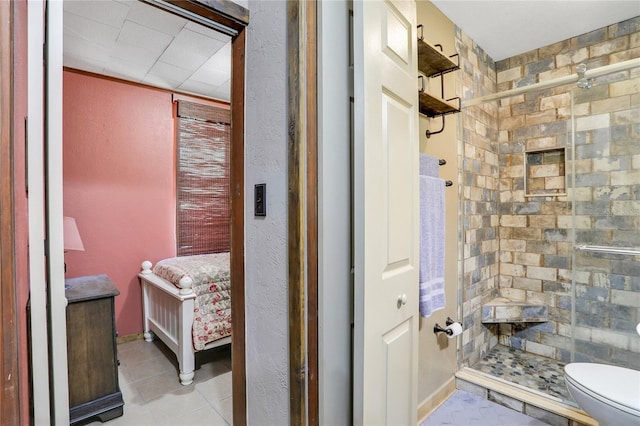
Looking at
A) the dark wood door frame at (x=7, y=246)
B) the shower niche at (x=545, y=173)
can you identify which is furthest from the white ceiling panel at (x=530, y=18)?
the dark wood door frame at (x=7, y=246)

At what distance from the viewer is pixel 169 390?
88.0 inches

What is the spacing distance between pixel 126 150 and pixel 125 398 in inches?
86.5

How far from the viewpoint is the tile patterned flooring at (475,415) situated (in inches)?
73.7

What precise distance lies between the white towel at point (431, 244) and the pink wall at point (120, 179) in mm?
2762

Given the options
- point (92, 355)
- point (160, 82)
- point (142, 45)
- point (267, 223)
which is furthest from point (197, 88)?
point (267, 223)

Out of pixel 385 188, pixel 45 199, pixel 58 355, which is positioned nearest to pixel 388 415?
pixel 385 188

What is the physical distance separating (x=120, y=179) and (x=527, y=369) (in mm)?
3892

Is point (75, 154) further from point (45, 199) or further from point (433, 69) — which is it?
point (433, 69)

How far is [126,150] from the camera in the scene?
3090 millimetres

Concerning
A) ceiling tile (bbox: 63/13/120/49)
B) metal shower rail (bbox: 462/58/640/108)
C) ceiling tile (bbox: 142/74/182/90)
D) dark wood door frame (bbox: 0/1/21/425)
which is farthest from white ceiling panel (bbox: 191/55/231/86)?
Answer: dark wood door frame (bbox: 0/1/21/425)

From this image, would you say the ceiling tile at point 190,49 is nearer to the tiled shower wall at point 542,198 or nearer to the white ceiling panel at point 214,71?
the white ceiling panel at point 214,71

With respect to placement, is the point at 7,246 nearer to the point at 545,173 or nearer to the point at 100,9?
the point at 100,9

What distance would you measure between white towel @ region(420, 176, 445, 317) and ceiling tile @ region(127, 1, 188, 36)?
1965mm

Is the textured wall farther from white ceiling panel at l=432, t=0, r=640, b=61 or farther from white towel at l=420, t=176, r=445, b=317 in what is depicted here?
white ceiling panel at l=432, t=0, r=640, b=61
